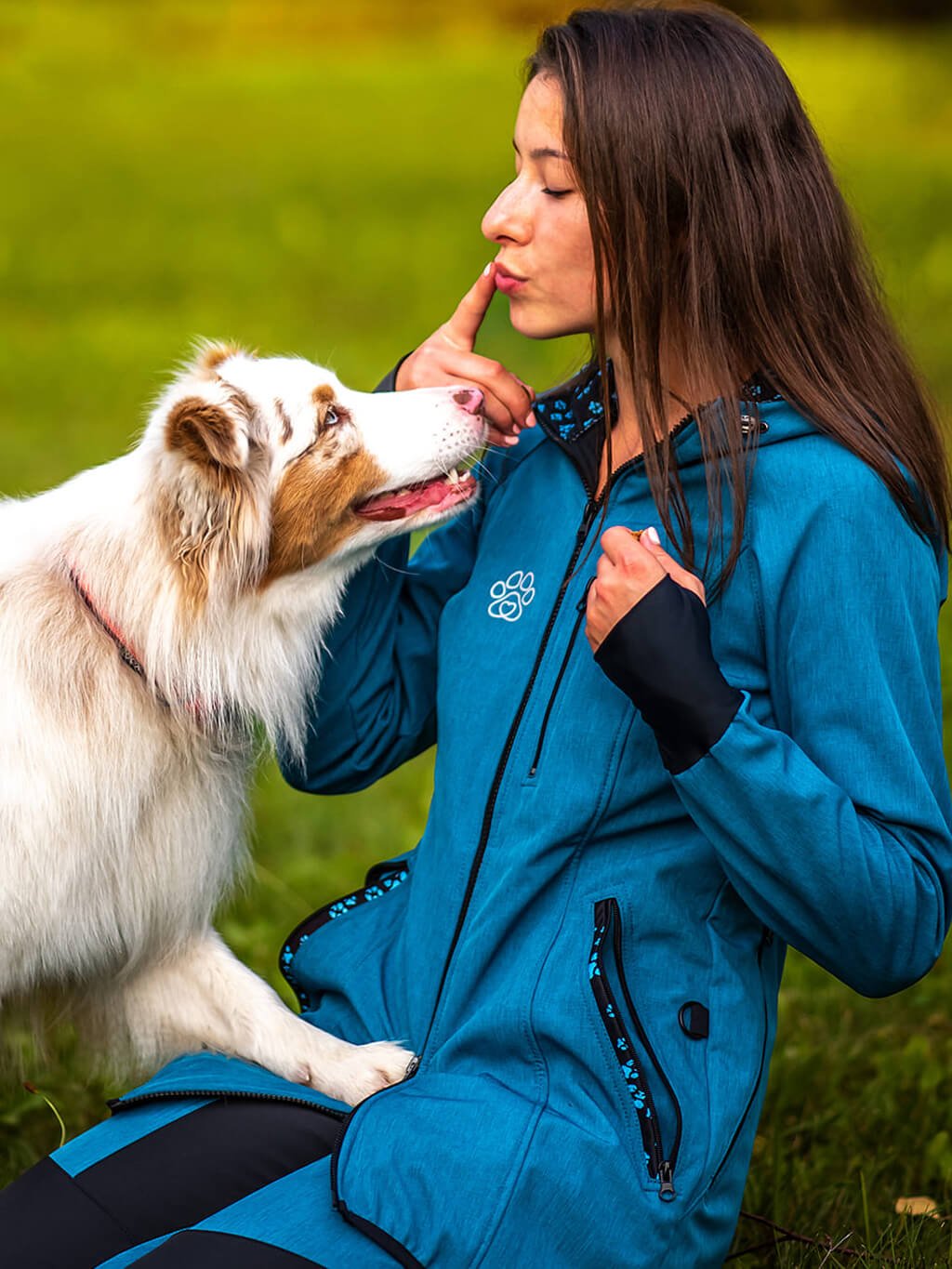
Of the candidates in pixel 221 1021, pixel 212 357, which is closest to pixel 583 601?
pixel 212 357

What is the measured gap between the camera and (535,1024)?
200cm

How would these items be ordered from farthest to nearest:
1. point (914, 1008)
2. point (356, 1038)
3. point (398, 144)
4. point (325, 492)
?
point (398, 144)
point (914, 1008)
point (325, 492)
point (356, 1038)

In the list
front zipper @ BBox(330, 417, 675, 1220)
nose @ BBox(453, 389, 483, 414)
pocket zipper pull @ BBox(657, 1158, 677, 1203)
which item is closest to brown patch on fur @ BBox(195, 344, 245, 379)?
nose @ BBox(453, 389, 483, 414)

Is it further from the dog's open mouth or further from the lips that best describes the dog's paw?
the lips

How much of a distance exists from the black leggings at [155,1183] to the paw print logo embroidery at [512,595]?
2.70 ft

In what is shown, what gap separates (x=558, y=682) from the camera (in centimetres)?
215

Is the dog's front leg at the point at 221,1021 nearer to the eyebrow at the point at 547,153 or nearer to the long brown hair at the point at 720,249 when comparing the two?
the long brown hair at the point at 720,249

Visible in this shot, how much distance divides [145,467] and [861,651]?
1.27 metres

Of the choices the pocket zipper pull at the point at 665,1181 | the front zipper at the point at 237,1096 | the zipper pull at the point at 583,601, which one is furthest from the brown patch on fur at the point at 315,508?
the pocket zipper pull at the point at 665,1181

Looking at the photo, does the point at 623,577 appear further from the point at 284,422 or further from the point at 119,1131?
the point at 119,1131

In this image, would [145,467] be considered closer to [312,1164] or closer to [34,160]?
[312,1164]

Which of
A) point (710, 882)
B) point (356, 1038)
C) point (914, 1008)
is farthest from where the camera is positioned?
point (914, 1008)

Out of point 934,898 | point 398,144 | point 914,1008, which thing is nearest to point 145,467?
point 934,898

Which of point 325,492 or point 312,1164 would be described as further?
point 325,492
